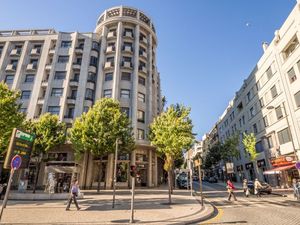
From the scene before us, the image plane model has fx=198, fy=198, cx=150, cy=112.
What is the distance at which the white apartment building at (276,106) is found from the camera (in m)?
25.2

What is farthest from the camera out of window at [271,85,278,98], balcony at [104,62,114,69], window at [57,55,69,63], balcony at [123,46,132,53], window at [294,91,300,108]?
balcony at [123,46,132,53]

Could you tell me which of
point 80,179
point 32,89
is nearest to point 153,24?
point 32,89

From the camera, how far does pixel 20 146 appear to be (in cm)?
852

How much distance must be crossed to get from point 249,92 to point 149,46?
22193 millimetres

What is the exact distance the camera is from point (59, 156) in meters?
29.9

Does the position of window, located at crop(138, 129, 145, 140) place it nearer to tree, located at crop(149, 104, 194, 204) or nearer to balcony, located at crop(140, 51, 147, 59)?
tree, located at crop(149, 104, 194, 204)

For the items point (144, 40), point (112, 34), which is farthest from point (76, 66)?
point (144, 40)

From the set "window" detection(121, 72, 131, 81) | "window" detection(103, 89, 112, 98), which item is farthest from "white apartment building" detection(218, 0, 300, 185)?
"window" detection(103, 89, 112, 98)

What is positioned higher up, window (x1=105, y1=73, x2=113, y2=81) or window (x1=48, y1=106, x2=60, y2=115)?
window (x1=105, y1=73, x2=113, y2=81)

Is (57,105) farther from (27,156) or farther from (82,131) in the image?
(27,156)

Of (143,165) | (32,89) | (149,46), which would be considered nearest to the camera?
(143,165)

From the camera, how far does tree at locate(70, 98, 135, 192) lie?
2300 centimetres

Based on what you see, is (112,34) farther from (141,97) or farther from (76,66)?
(141,97)

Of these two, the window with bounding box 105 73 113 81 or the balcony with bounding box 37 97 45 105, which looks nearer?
the balcony with bounding box 37 97 45 105
